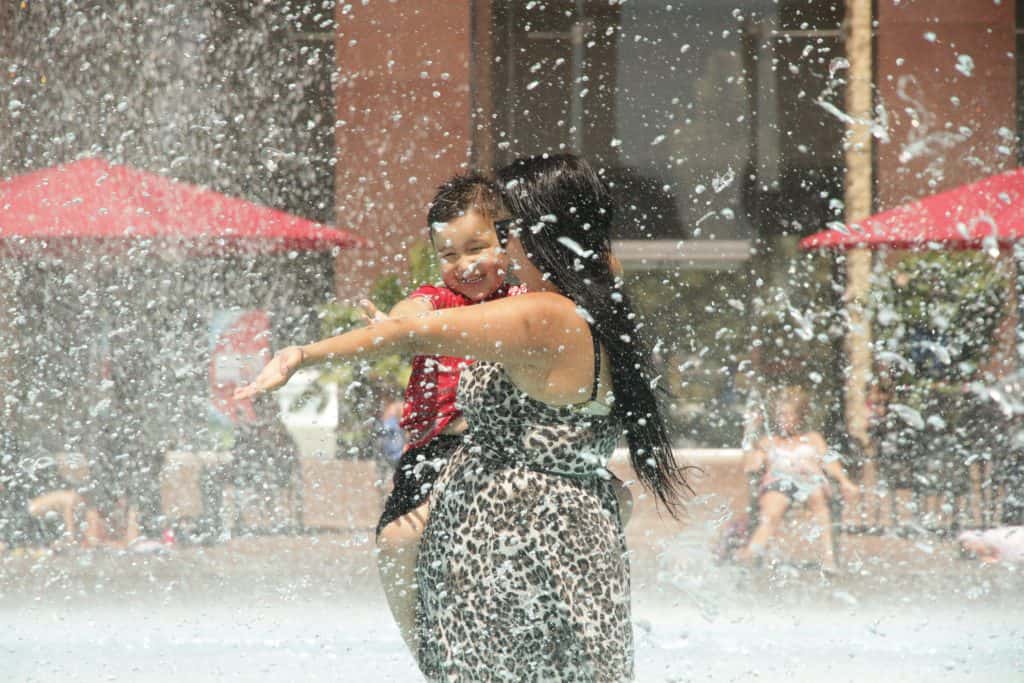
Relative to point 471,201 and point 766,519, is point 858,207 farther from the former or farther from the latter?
point 471,201

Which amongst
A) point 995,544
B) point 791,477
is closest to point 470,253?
point 791,477

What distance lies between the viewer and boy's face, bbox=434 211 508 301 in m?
2.20

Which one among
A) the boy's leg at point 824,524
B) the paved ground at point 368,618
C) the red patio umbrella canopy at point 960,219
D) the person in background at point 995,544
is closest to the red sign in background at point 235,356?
the paved ground at point 368,618

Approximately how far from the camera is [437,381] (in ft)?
7.75

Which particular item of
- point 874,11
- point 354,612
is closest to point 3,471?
point 354,612

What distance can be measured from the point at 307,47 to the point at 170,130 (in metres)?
0.92

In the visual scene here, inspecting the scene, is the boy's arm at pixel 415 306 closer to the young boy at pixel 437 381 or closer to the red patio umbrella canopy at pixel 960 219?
the young boy at pixel 437 381

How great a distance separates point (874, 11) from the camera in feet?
25.1

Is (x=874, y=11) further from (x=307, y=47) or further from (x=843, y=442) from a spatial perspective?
(x=307, y=47)

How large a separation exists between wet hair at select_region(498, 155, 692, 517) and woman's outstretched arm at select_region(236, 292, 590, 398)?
6 cm

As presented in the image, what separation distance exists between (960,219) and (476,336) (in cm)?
496

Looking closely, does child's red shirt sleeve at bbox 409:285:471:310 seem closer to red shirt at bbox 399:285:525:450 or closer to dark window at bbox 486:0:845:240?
red shirt at bbox 399:285:525:450

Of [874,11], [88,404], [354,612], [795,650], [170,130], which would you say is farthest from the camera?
[874,11]

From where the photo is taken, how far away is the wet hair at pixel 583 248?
80.4 inches
